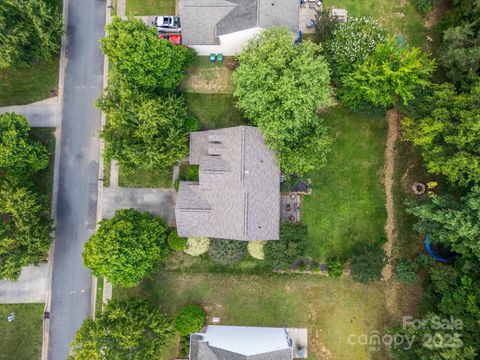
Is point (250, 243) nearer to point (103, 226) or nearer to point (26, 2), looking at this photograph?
point (103, 226)

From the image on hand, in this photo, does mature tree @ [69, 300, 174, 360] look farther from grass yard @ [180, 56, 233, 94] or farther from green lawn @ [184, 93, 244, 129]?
grass yard @ [180, 56, 233, 94]

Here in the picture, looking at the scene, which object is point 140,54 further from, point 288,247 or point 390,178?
point 390,178

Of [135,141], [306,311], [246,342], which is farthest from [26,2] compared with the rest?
[306,311]

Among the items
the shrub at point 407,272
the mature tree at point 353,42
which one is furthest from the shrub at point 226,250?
the mature tree at point 353,42

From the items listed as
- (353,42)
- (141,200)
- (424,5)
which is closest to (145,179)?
(141,200)

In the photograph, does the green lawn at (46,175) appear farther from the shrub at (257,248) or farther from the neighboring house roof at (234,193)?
the shrub at (257,248)
